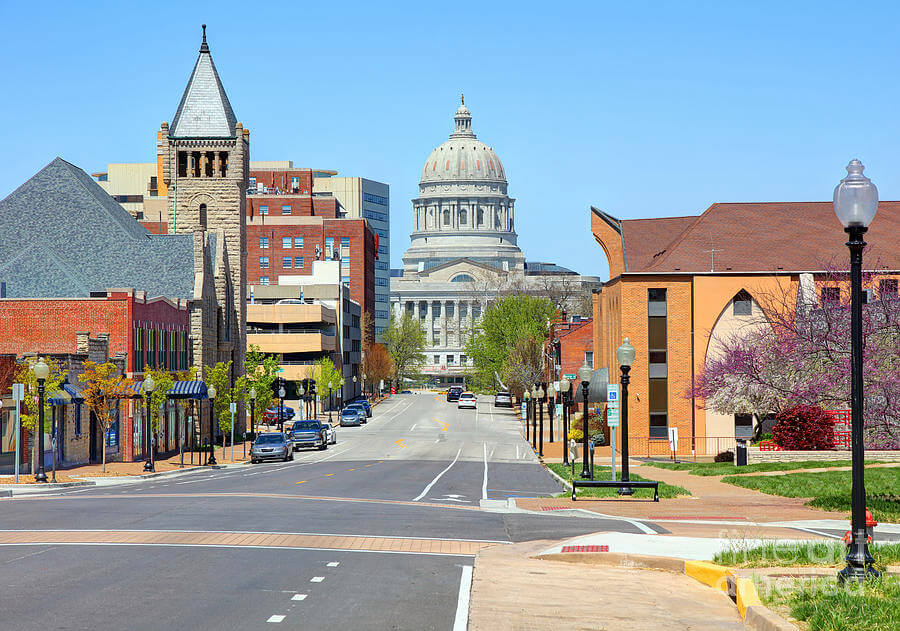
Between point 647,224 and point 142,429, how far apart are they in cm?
3029

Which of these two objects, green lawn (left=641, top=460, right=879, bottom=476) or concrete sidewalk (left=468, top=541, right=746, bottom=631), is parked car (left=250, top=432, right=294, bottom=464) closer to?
green lawn (left=641, top=460, right=879, bottom=476)

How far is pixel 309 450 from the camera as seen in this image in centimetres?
6525

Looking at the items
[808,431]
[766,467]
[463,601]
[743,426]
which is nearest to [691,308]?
[743,426]

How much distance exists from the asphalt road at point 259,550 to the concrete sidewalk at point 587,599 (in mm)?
496

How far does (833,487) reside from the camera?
31.5 meters

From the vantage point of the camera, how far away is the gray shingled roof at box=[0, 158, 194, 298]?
2324 inches

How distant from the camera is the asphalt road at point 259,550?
12680mm

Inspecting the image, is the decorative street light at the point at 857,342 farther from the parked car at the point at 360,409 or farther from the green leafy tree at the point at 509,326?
the green leafy tree at the point at 509,326

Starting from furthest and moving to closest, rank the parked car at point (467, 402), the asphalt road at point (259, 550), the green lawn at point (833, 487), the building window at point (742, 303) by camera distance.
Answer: the parked car at point (467, 402) → the building window at point (742, 303) → the green lawn at point (833, 487) → the asphalt road at point (259, 550)

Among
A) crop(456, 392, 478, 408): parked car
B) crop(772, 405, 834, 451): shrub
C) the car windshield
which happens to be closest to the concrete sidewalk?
crop(772, 405, 834, 451): shrub

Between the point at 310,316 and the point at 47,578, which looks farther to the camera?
the point at 310,316

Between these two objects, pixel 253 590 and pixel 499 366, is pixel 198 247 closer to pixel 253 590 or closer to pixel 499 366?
pixel 253 590

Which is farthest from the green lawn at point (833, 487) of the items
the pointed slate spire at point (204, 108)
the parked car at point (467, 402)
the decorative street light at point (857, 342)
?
the parked car at point (467, 402)

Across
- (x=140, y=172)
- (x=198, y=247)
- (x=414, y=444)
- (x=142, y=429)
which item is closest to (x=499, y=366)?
(x=414, y=444)
